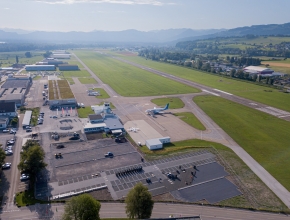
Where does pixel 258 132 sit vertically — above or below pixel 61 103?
below

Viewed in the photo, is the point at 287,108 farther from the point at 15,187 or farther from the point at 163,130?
the point at 15,187

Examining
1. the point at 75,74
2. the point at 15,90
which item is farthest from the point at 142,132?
the point at 75,74

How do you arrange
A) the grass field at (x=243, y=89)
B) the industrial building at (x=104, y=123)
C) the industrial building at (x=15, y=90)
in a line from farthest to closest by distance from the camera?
the grass field at (x=243, y=89) < the industrial building at (x=15, y=90) < the industrial building at (x=104, y=123)

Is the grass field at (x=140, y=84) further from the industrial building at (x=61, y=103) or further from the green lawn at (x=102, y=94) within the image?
the industrial building at (x=61, y=103)

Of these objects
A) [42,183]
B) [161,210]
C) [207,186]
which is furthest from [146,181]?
[42,183]

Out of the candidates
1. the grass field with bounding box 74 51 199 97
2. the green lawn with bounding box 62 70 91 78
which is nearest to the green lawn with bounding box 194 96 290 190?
the grass field with bounding box 74 51 199 97

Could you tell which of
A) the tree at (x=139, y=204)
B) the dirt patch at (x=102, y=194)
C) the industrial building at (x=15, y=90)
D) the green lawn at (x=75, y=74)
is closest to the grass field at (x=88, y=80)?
the green lawn at (x=75, y=74)

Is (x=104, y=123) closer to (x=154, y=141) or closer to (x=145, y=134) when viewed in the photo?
(x=145, y=134)
